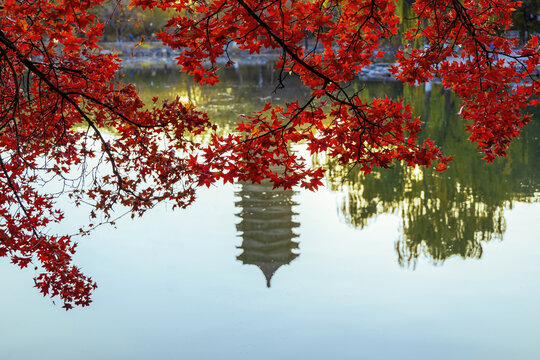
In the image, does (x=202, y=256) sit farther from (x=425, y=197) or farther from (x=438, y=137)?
(x=438, y=137)

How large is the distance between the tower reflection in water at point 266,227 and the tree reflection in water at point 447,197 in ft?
4.22

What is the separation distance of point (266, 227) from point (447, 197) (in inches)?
157

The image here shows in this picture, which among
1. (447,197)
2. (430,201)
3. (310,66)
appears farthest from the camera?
(447,197)

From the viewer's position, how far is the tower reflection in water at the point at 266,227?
10891 mm

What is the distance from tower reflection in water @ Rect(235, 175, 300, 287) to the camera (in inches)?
429

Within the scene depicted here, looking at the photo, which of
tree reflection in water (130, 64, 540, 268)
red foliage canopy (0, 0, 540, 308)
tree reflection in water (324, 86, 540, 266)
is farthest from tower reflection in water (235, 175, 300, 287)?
red foliage canopy (0, 0, 540, 308)

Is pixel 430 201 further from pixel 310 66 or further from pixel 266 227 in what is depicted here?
pixel 310 66

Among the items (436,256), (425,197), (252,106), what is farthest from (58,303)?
(252,106)

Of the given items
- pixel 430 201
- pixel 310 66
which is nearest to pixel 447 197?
pixel 430 201

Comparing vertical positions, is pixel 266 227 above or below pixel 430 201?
below

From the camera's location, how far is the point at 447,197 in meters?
13.8

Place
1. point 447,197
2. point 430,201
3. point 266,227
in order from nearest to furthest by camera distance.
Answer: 1. point 430,201
2. point 447,197
3. point 266,227

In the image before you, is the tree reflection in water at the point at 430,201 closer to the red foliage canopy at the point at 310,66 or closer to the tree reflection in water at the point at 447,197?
the tree reflection in water at the point at 447,197

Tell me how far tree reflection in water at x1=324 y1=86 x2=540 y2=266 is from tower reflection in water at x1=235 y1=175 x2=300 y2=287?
4.22ft
